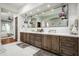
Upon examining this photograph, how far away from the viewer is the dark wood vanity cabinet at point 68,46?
151 centimetres

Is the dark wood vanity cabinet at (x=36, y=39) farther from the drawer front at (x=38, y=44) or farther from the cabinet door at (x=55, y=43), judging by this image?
the cabinet door at (x=55, y=43)

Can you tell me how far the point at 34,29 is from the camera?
3078 millimetres

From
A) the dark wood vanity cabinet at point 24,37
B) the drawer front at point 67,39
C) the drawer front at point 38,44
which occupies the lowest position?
the drawer front at point 38,44

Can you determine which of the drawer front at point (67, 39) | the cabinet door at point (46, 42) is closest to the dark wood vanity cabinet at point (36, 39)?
the cabinet door at point (46, 42)

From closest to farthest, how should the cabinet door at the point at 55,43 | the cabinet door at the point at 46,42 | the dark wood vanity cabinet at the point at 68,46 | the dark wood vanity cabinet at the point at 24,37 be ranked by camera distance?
the dark wood vanity cabinet at the point at 68,46 → the cabinet door at the point at 55,43 → the cabinet door at the point at 46,42 → the dark wood vanity cabinet at the point at 24,37

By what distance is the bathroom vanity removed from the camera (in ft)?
4.99

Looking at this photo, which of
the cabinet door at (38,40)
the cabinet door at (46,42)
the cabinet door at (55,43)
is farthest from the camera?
the cabinet door at (38,40)

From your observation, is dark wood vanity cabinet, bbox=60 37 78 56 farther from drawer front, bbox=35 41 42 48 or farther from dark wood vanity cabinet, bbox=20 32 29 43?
dark wood vanity cabinet, bbox=20 32 29 43

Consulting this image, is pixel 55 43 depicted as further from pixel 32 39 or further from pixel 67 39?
pixel 32 39

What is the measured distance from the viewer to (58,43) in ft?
6.01

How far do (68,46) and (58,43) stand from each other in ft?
0.90

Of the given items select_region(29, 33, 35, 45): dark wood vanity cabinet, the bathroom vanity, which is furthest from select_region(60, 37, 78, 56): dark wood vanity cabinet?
select_region(29, 33, 35, 45): dark wood vanity cabinet

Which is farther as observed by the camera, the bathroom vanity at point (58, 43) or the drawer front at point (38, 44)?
the drawer front at point (38, 44)

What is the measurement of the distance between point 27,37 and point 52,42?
1.54m
